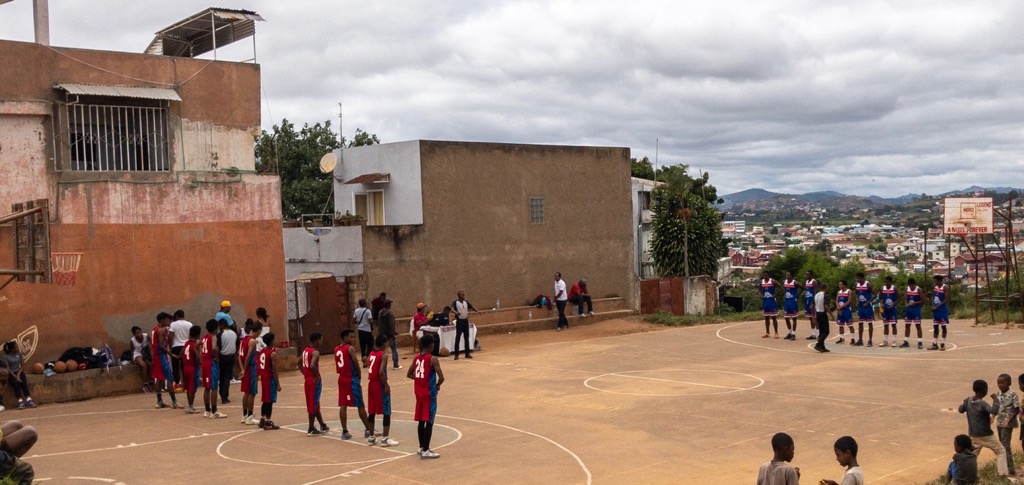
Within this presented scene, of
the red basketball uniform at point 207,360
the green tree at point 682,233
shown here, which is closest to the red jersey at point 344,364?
the red basketball uniform at point 207,360

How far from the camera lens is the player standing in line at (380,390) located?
585 inches

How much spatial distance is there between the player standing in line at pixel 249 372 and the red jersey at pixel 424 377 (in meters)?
4.24

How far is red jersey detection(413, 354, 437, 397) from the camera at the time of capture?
1409 cm

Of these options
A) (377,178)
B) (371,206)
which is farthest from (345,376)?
(371,206)

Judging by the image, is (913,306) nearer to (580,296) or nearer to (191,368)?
(580,296)

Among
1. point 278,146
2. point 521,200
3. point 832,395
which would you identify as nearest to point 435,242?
point 521,200

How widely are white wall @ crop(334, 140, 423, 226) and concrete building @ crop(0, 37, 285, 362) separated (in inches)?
246

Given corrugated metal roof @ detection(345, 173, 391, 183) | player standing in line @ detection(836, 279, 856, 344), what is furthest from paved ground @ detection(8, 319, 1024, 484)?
corrugated metal roof @ detection(345, 173, 391, 183)

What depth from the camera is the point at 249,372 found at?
56.5 feet

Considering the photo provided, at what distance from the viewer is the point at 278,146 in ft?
169

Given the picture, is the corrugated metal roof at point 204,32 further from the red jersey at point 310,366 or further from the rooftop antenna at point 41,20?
the red jersey at point 310,366

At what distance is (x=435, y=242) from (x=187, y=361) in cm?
1295

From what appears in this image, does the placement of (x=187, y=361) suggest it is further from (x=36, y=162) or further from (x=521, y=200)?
(x=521, y=200)

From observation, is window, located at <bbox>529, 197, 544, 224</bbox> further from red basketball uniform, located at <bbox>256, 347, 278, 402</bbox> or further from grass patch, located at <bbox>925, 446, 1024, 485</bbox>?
grass patch, located at <bbox>925, 446, 1024, 485</bbox>
